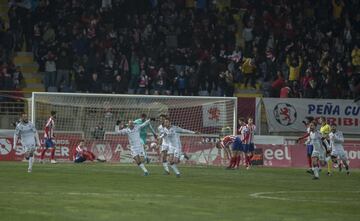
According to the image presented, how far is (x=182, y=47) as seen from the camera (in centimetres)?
4519

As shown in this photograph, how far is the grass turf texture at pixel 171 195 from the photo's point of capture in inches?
711

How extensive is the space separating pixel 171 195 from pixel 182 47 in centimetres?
2322

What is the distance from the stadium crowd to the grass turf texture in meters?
9.07

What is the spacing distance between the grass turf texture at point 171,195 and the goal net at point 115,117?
243 inches

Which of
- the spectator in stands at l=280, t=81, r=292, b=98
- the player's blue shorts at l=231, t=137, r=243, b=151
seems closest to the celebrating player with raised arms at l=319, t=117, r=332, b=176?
the spectator in stands at l=280, t=81, r=292, b=98

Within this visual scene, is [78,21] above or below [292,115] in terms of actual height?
above

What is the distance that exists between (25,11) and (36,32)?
1.18m

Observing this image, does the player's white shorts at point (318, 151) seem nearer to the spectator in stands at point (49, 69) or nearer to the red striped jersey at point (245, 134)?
the red striped jersey at point (245, 134)

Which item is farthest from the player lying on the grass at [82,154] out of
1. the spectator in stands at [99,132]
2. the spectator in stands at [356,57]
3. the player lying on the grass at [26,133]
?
the spectator in stands at [356,57]

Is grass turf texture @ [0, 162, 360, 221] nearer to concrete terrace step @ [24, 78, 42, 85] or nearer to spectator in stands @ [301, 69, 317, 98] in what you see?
spectator in stands @ [301, 69, 317, 98]

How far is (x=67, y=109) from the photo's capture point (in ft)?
133

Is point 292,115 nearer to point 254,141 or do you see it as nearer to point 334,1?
point 254,141

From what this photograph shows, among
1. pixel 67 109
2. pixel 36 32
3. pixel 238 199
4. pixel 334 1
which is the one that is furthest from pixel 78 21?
pixel 238 199

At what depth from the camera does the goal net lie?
132 ft
